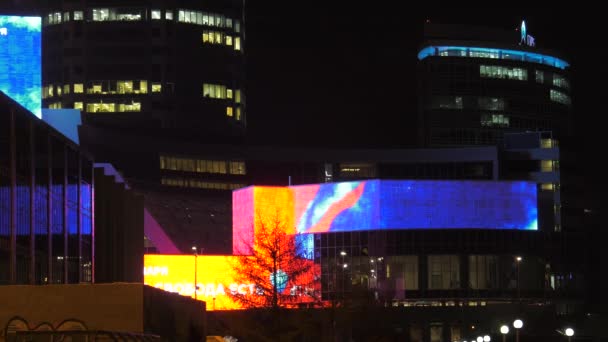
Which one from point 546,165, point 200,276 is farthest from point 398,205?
point 546,165

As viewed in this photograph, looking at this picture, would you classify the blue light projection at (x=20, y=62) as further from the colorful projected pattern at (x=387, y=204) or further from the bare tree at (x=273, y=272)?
the colorful projected pattern at (x=387, y=204)

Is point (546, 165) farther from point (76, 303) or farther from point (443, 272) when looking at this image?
point (76, 303)

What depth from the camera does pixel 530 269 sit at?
150000 millimetres

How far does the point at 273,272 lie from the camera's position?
346ft

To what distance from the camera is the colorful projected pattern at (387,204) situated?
146 metres

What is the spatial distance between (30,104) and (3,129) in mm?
22472

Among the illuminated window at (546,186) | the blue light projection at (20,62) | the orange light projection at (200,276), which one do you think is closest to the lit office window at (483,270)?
the orange light projection at (200,276)

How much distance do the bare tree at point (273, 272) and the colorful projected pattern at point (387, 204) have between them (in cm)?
278

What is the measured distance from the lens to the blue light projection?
265 feet

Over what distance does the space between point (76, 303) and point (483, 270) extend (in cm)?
11258

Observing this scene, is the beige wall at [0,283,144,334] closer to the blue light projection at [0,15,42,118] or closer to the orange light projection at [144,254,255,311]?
the blue light projection at [0,15,42,118]

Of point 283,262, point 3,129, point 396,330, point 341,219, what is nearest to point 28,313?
point 3,129

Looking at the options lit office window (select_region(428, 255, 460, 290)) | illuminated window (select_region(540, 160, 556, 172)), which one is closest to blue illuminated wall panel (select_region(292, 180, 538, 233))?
lit office window (select_region(428, 255, 460, 290))

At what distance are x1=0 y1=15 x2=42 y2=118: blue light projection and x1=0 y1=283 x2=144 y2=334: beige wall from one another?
42600 mm
